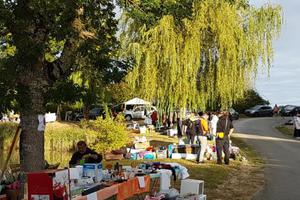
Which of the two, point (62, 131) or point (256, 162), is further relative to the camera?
point (62, 131)

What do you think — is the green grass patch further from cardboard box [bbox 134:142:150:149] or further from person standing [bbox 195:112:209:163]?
cardboard box [bbox 134:142:150:149]

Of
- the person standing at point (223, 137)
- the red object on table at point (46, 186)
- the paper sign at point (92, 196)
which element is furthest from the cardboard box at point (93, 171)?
the person standing at point (223, 137)

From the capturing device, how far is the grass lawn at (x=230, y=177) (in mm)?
12633

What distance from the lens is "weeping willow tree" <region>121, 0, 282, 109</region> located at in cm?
2448

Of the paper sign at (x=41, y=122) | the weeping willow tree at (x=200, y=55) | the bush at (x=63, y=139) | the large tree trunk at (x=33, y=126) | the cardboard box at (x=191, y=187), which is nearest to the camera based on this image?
the large tree trunk at (x=33, y=126)

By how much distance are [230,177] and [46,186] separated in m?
9.26

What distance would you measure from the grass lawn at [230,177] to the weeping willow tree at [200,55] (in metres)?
5.69

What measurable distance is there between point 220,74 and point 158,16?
50.9 feet

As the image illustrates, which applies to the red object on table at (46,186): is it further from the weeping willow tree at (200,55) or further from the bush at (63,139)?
the bush at (63,139)

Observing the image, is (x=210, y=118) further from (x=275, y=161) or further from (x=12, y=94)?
(x=12, y=94)

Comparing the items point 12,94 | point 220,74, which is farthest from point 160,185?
point 220,74

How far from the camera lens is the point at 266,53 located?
2634 cm

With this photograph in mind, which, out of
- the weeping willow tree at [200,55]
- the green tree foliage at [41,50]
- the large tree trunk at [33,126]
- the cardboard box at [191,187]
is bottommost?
the cardboard box at [191,187]

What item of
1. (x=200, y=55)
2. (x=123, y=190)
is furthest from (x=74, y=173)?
(x=200, y=55)
